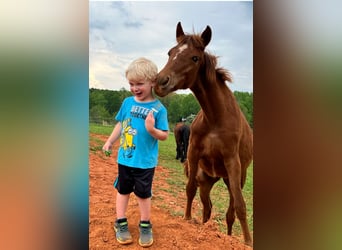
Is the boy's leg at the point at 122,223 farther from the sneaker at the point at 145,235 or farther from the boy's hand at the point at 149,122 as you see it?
the boy's hand at the point at 149,122

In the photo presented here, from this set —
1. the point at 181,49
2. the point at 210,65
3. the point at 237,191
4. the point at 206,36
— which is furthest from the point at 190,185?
the point at 206,36

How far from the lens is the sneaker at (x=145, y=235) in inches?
88.2

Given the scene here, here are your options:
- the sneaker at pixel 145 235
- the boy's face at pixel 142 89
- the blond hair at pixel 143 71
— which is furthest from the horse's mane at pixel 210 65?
the sneaker at pixel 145 235

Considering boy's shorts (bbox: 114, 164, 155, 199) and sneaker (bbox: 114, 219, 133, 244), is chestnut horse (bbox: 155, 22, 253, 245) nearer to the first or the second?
boy's shorts (bbox: 114, 164, 155, 199)

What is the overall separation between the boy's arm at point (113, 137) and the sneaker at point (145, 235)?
626 mm

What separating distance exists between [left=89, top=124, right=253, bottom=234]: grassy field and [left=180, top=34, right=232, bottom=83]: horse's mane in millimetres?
557

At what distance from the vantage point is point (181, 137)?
2.34 metres
